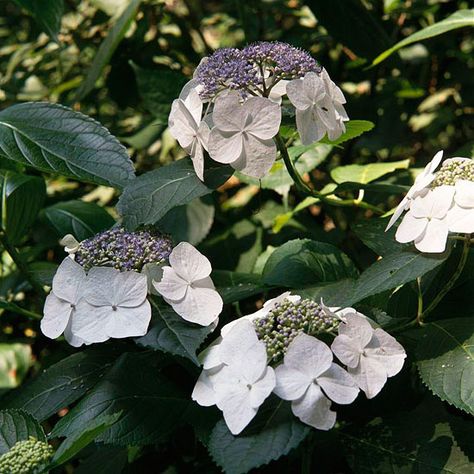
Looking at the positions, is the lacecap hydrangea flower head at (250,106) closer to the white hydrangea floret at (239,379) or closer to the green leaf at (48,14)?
the white hydrangea floret at (239,379)

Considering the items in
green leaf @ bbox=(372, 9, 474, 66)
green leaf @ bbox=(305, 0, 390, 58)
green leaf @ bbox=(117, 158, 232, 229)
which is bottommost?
green leaf @ bbox=(305, 0, 390, 58)

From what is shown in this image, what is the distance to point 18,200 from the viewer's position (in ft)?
4.37

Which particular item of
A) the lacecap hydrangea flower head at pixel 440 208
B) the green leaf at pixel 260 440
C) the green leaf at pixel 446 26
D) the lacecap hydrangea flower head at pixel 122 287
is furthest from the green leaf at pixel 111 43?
the green leaf at pixel 260 440

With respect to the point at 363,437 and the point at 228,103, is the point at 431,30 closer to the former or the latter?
the point at 228,103

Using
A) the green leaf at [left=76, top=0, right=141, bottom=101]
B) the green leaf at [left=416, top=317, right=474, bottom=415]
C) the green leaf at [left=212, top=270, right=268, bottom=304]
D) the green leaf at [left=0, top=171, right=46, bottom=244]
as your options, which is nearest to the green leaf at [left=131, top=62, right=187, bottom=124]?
the green leaf at [left=76, top=0, right=141, bottom=101]

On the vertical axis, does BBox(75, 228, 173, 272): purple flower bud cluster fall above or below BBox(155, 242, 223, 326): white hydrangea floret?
above

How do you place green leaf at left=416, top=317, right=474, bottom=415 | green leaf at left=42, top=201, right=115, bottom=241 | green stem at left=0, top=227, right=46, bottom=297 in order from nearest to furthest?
1. green leaf at left=416, top=317, right=474, bottom=415
2. green stem at left=0, top=227, right=46, bottom=297
3. green leaf at left=42, top=201, right=115, bottom=241

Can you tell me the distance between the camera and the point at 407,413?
3.47 feet

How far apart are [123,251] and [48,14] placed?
0.76 metres

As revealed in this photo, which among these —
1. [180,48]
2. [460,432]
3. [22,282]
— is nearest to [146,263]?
[460,432]

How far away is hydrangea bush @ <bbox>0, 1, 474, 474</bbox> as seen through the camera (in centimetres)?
87

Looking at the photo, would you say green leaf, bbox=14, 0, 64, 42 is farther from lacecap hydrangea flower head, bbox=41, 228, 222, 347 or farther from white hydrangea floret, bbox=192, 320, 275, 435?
white hydrangea floret, bbox=192, 320, 275, 435

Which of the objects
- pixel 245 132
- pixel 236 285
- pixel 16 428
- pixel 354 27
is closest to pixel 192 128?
pixel 245 132

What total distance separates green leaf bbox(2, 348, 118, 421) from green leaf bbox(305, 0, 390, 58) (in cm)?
89
